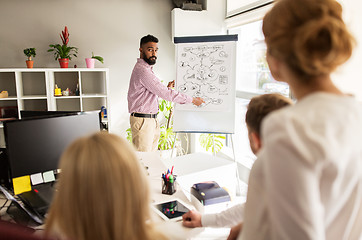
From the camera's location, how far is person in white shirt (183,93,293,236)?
99 centimetres

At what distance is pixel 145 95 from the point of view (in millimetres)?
3027

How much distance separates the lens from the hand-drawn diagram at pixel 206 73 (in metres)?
2.71

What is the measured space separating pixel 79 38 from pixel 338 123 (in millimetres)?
3807

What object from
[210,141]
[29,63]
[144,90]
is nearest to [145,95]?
[144,90]

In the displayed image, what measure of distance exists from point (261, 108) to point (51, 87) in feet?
10.3

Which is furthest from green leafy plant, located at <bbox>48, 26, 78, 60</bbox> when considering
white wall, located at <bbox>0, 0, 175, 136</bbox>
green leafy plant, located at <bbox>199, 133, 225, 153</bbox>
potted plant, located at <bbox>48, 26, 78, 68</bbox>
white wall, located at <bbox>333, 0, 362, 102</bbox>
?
white wall, located at <bbox>333, 0, 362, 102</bbox>

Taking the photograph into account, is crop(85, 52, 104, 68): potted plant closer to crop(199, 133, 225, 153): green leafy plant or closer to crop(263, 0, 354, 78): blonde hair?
crop(199, 133, 225, 153): green leafy plant

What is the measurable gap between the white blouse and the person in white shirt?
34cm

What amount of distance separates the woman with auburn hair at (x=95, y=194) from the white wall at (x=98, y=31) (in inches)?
135

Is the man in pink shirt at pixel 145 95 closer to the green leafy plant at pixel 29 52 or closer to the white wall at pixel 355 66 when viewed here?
the green leafy plant at pixel 29 52

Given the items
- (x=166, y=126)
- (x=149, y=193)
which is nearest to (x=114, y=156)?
(x=149, y=193)

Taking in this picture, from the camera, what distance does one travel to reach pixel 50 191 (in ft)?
4.69

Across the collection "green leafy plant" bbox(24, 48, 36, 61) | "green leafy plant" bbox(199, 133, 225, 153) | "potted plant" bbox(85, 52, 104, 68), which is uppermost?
"green leafy plant" bbox(24, 48, 36, 61)

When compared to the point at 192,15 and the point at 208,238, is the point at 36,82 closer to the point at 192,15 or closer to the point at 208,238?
the point at 192,15
